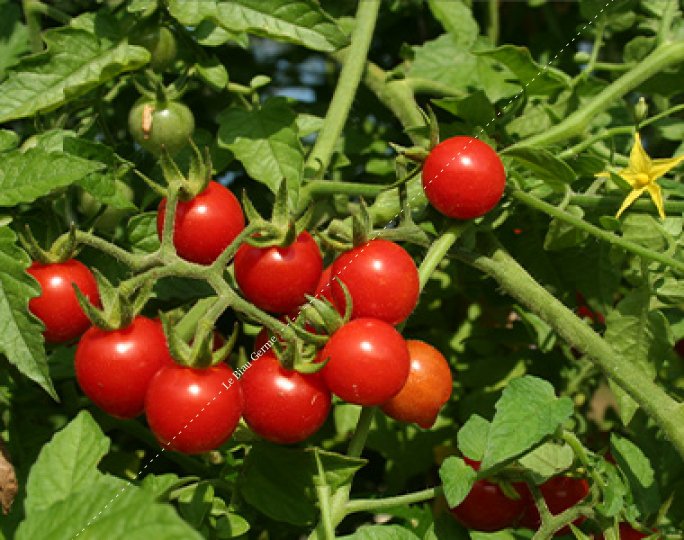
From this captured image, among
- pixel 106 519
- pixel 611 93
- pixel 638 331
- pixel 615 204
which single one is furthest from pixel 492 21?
pixel 106 519

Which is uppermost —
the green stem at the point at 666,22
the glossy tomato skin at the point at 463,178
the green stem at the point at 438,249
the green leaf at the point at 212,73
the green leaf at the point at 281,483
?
the green stem at the point at 666,22

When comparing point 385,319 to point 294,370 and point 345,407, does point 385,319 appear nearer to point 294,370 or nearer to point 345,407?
point 294,370

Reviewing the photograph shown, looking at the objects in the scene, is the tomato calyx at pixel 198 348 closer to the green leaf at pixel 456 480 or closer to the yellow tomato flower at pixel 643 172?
the green leaf at pixel 456 480

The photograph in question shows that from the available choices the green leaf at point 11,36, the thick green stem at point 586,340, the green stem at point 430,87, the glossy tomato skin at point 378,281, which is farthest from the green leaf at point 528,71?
the green leaf at point 11,36

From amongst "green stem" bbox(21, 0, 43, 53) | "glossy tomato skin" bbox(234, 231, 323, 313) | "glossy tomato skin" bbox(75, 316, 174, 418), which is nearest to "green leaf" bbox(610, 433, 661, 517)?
"glossy tomato skin" bbox(234, 231, 323, 313)

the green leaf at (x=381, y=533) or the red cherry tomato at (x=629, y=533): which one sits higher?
the green leaf at (x=381, y=533)

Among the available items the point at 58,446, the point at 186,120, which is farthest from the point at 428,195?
the point at 58,446

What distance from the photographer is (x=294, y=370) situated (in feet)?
2.68

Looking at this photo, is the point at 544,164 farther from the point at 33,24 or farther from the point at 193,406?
the point at 33,24

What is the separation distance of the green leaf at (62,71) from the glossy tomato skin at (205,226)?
0.63ft

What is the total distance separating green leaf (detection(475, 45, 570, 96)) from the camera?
1.10m

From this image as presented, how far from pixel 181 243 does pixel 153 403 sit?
0.51 ft

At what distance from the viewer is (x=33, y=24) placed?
3.73 ft

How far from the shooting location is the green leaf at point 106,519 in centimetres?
58
